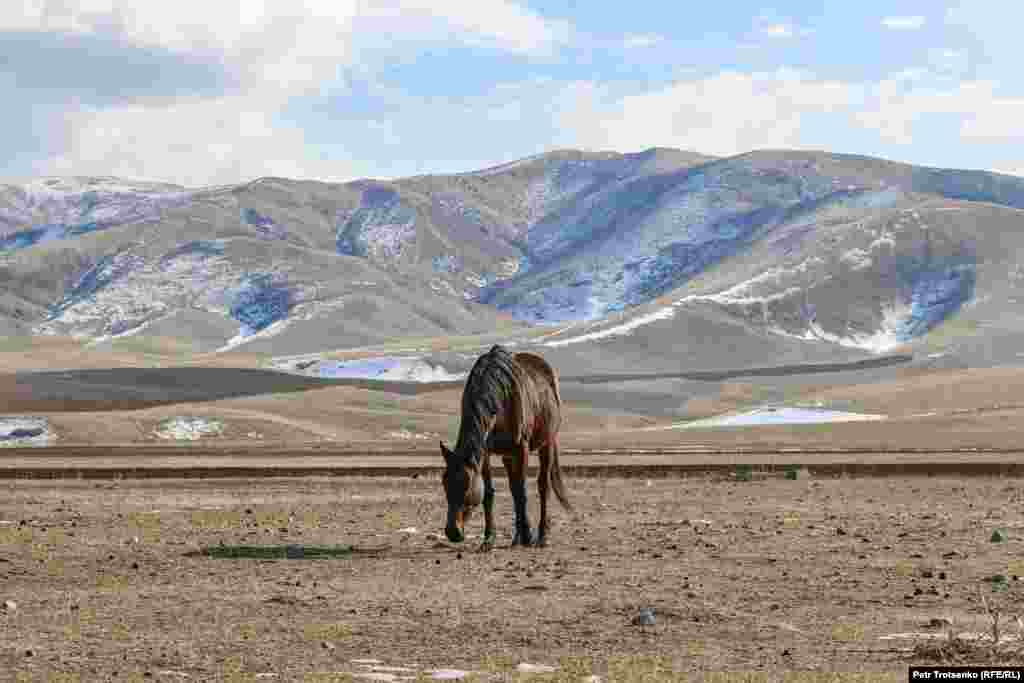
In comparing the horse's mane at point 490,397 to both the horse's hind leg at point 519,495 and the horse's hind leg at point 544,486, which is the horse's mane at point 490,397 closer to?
the horse's hind leg at point 519,495

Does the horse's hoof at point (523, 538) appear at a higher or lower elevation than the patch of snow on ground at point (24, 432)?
higher

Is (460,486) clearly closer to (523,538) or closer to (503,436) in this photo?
(503,436)

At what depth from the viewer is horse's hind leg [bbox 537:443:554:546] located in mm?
28547

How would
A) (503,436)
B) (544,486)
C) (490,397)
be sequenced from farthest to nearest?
1. (544,486)
2. (503,436)
3. (490,397)

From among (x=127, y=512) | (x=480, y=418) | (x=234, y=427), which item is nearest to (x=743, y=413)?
(x=234, y=427)

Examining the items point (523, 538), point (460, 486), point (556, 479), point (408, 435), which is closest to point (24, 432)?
point (408, 435)

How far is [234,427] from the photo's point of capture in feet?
359

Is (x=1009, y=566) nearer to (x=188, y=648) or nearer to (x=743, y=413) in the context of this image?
(x=188, y=648)

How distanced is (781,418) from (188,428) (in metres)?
45.7

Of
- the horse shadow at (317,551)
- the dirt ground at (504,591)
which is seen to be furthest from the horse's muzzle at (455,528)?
the horse shadow at (317,551)

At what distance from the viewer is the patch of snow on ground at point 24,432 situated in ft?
310

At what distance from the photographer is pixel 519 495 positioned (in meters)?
28.1

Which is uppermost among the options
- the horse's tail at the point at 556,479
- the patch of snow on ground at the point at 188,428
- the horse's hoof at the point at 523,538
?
the horse's tail at the point at 556,479

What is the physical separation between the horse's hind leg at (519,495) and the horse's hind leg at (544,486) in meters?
0.28
